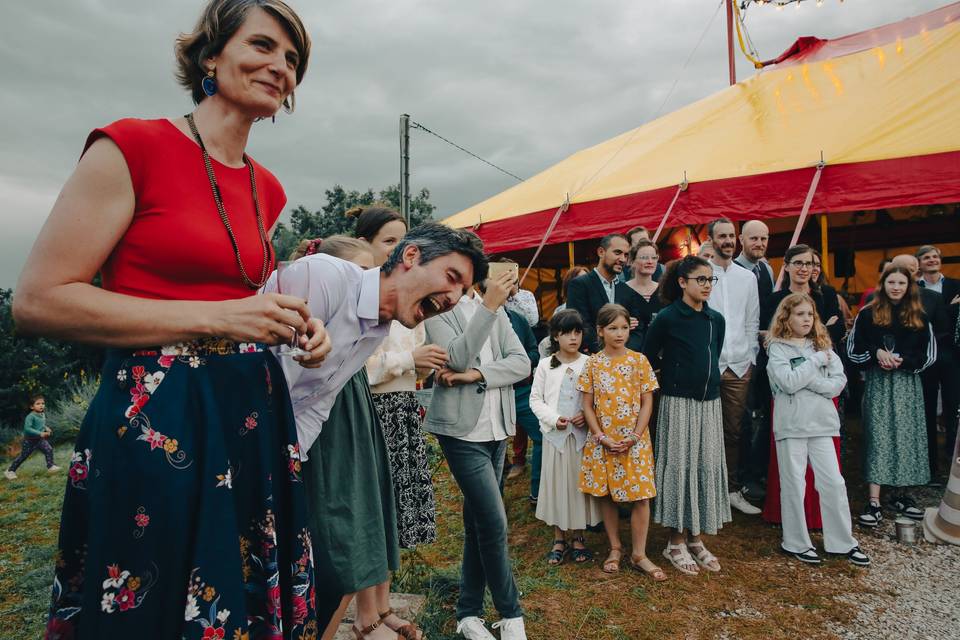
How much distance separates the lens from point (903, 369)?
4.30m

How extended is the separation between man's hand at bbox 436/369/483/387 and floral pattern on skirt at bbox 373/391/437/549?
27cm

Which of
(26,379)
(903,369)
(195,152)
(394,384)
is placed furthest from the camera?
(26,379)

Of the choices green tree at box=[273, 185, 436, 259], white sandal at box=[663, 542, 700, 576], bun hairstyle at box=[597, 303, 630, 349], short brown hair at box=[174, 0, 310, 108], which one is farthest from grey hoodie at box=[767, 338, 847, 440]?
green tree at box=[273, 185, 436, 259]

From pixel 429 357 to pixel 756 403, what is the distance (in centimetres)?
353

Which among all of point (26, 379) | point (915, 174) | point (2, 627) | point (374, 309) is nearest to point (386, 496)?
point (374, 309)

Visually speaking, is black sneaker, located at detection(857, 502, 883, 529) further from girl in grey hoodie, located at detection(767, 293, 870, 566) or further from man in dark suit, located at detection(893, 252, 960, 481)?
man in dark suit, located at detection(893, 252, 960, 481)

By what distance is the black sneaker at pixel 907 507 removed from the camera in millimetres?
4211

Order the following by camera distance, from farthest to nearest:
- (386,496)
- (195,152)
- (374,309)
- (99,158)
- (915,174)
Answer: (915,174) < (386,496) < (374,309) < (195,152) < (99,158)

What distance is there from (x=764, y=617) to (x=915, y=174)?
464 centimetres

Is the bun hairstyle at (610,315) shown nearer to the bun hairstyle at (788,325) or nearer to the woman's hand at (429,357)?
the bun hairstyle at (788,325)

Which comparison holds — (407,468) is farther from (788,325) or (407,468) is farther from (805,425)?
(788,325)

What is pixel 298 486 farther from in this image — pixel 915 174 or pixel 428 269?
pixel 915 174

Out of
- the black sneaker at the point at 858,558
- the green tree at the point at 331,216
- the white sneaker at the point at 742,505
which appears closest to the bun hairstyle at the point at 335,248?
the black sneaker at the point at 858,558

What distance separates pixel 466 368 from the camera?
2596mm
